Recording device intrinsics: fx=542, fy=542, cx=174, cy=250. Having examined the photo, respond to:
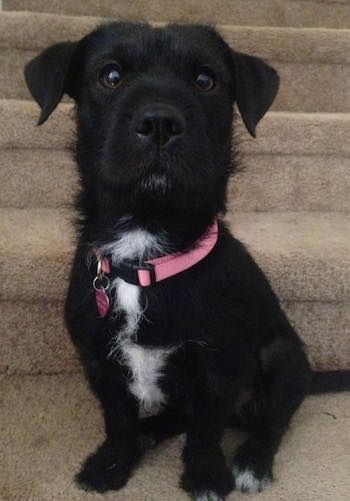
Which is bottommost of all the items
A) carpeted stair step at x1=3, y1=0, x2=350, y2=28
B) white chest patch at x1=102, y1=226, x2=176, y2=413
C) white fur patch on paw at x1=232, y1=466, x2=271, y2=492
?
white fur patch on paw at x1=232, y1=466, x2=271, y2=492

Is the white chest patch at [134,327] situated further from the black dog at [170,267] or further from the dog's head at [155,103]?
the dog's head at [155,103]

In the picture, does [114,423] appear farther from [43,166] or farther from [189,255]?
[43,166]

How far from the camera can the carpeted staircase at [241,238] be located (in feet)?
4.00

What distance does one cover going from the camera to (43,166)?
1727 mm

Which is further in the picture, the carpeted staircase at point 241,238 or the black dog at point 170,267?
the carpeted staircase at point 241,238

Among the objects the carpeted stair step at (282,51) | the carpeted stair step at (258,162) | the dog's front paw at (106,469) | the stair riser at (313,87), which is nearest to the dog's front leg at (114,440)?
the dog's front paw at (106,469)

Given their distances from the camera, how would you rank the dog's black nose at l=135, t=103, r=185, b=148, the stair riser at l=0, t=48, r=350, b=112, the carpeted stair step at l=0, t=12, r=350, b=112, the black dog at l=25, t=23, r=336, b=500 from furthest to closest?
the stair riser at l=0, t=48, r=350, b=112
the carpeted stair step at l=0, t=12, r=350, b=112
the black dog at l=25, t=23, r=336, b=500
the dog's black nose at l=135, t=103, r=185, b=148

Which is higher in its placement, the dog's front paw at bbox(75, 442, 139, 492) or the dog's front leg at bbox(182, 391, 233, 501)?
the dog's front leg at bbox(182, 391, 233, 501)

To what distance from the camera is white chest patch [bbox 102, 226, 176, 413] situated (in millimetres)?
1114

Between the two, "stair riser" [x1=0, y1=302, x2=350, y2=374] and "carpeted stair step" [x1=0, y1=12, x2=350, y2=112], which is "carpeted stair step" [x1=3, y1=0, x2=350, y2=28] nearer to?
"carpeted stair step" [x1=0, y1=12, x2=350, y2=112]

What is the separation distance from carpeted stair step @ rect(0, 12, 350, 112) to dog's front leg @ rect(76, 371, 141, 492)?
→ 1211 millimetres

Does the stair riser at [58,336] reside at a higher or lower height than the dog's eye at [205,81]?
lower

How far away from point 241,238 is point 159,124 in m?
0.74

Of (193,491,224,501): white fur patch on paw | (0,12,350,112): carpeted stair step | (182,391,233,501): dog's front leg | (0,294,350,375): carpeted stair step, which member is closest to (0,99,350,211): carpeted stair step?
(0,12,350,112): carpeted stair step
